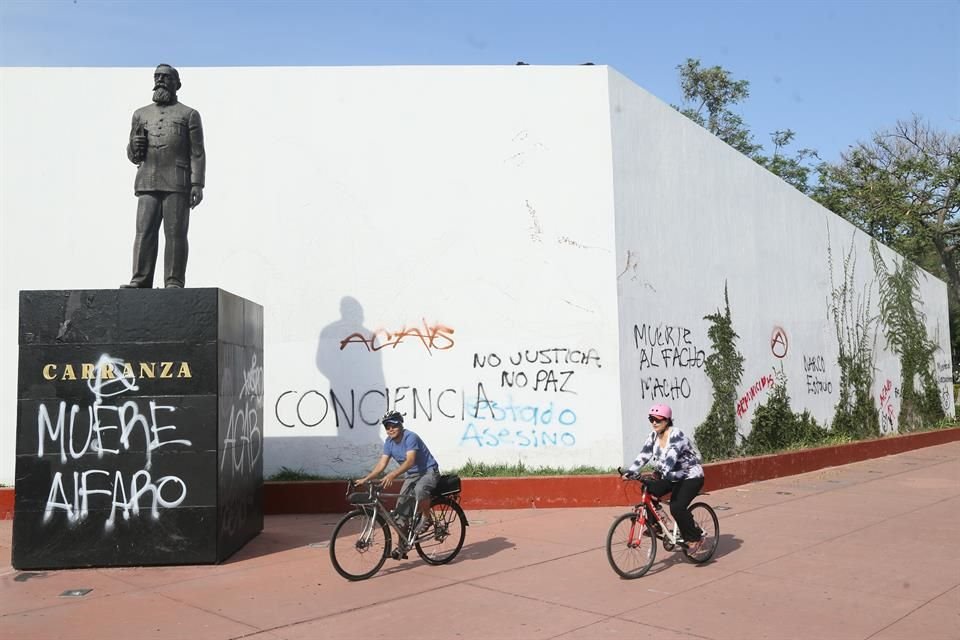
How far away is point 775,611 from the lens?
655cm

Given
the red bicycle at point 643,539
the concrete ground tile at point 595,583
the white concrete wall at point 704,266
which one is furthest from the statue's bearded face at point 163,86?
the white concrete wall at point 704,266

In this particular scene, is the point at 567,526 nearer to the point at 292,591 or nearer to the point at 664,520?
the point at 664,520

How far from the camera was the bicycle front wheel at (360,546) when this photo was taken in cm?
758

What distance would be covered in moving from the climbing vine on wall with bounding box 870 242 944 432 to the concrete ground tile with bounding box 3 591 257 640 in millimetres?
20090

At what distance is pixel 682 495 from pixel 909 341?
18933 mm

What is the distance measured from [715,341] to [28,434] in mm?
10496

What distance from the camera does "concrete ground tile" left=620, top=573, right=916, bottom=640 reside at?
604cm

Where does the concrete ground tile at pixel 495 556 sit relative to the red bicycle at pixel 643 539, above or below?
below

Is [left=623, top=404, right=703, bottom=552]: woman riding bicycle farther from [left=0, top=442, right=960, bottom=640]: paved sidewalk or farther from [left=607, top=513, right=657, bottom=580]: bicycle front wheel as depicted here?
[left=0, top=442, right=960, bottom=640]: paved sidewalk

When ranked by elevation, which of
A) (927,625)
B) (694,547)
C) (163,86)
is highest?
(163,86)

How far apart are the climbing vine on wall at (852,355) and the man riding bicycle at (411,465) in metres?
13.4

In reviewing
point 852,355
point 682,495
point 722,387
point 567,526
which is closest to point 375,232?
point 567,526

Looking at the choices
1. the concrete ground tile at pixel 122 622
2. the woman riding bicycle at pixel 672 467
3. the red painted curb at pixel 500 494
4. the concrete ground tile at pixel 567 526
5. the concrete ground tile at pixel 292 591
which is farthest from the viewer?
the red painted curb at pixel 500 494

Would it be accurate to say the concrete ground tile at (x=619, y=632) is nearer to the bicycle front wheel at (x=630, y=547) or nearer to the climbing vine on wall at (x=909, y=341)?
the bicycle front wheel at (x=630, y=547)
